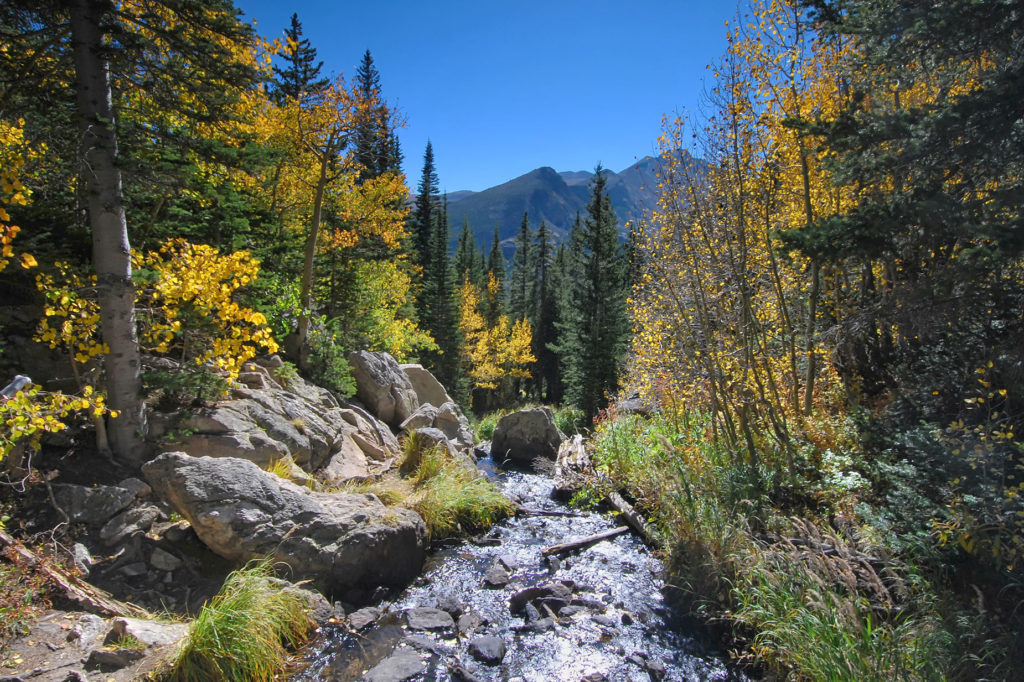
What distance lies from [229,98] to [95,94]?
1.37m

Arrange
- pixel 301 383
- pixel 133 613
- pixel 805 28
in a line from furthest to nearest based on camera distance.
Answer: pixel 301 383
pixel 805 28
pixel 133 613

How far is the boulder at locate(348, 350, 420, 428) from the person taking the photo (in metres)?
12.9

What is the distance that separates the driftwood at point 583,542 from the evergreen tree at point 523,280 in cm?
3764

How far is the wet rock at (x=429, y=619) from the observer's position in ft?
17.3

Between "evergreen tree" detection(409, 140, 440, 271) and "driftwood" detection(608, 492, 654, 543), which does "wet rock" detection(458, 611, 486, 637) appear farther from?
"evergreen tree" detection(409, 140, 440, 271)

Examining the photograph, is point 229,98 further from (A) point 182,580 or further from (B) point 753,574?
(B) point 753,574

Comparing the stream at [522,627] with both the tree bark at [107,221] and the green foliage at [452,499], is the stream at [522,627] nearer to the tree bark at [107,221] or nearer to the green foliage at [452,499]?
the green foliage at [452,499]

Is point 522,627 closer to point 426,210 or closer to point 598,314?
point 598,314

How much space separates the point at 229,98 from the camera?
254 inches

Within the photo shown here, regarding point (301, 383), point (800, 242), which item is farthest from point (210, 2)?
point (800, 242)

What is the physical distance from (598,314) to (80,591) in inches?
818

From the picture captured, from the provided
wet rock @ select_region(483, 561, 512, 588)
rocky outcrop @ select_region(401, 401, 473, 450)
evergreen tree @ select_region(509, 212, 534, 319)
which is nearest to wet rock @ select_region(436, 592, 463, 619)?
wet rock @ select_region(483, 561, 512, 588)

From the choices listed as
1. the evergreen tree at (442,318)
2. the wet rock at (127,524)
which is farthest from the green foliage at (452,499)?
the evergreen tree at (442,318)

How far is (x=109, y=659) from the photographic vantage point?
12.3 feet
